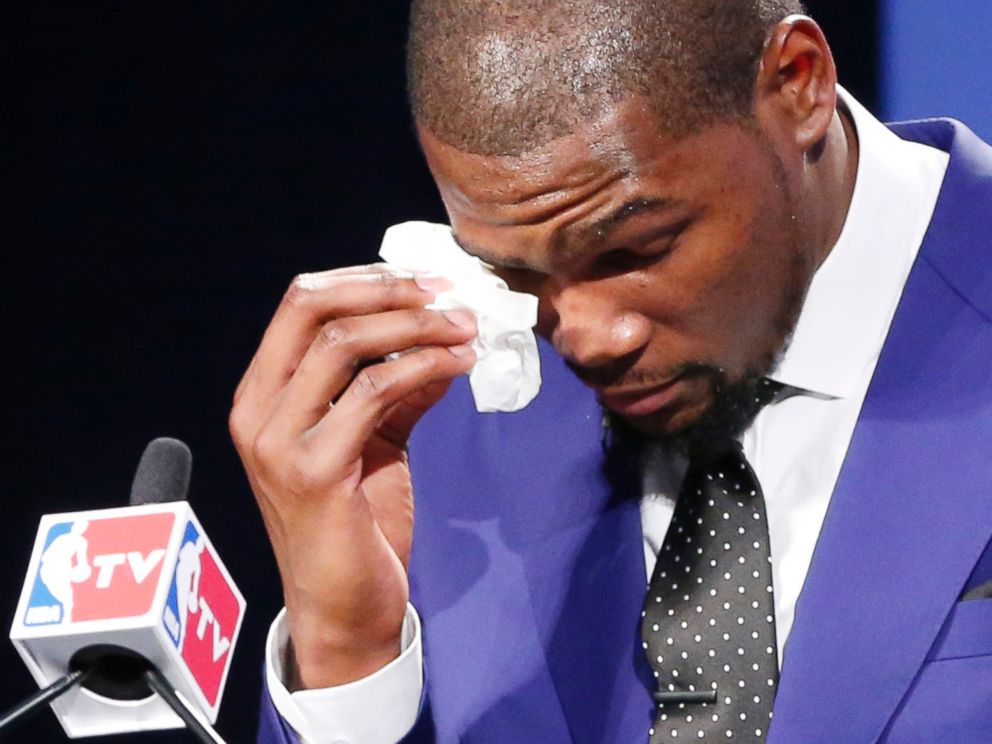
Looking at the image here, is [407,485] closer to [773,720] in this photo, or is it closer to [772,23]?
[773,720]

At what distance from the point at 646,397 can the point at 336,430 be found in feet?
0.72

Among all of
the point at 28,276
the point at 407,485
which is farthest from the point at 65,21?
the point at 407,485

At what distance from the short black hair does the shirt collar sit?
0.17 m

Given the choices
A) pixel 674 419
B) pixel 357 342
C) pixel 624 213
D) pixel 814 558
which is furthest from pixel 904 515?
pixel 357 342

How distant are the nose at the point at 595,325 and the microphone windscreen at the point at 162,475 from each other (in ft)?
0.89

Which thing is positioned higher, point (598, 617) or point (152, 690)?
point (152, 690)

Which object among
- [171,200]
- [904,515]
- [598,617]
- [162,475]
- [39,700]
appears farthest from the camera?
[171,200]

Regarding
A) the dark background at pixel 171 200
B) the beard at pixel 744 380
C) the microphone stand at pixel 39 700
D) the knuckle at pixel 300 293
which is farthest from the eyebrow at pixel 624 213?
the dark background at pixel 171 200

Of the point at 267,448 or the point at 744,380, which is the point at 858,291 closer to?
the point at 744,380

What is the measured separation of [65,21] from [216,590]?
0.94 metres

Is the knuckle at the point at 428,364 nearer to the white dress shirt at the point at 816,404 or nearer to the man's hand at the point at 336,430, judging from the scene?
the man's hand at the point at 336,430

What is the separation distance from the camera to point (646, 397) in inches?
46.4

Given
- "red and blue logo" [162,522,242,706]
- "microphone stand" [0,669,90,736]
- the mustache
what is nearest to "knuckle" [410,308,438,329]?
the mustache

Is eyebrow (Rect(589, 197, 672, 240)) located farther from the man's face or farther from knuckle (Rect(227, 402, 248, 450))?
knuckle (Rect(227, 402, 248, 450))
